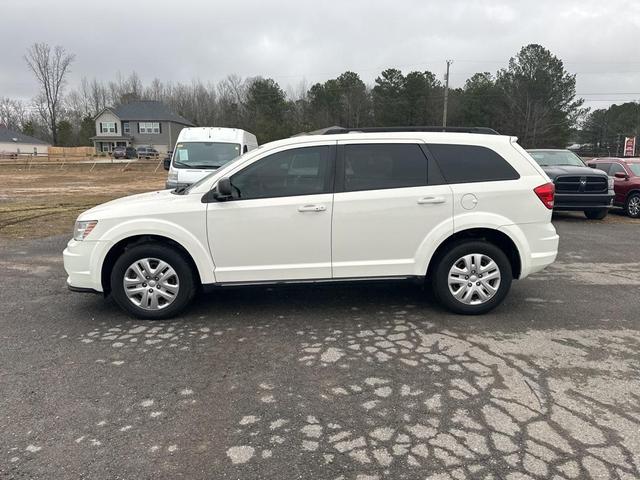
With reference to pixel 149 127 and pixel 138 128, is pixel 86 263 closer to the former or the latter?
pixel 149 127

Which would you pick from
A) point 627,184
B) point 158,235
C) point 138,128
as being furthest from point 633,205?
point 138,128

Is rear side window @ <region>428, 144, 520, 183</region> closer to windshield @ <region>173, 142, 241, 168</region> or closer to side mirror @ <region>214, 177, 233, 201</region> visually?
side mirror @ <region>214, 177, 233, 201</region>

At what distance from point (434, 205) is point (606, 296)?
265cm

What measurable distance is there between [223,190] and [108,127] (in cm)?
7809

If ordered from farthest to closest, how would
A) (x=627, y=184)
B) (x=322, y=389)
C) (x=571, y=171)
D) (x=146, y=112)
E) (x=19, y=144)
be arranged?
(x=19, y=144), (x=146, y=112), (x=627, y=184), (x=571, y=171), (x=322, y=389)

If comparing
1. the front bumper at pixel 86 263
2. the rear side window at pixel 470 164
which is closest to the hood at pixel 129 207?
the front bumper at pixel 86 263

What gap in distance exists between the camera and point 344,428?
3.06m

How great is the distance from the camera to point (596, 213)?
12.7 meters

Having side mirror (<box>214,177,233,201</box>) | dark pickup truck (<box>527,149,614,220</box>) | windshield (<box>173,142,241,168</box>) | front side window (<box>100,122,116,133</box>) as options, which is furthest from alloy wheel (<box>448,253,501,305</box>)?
front side window (<box>100,122,116,133</box>)

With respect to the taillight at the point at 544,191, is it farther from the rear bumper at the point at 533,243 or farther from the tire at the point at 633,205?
the tire at the point at 633,205

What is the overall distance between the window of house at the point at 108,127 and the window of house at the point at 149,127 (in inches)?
152

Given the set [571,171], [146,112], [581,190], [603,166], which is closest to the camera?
[581,190]

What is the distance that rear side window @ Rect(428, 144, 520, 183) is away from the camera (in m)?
4.97

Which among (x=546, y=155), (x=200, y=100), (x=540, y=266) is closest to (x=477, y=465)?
(x=540, y=266)
